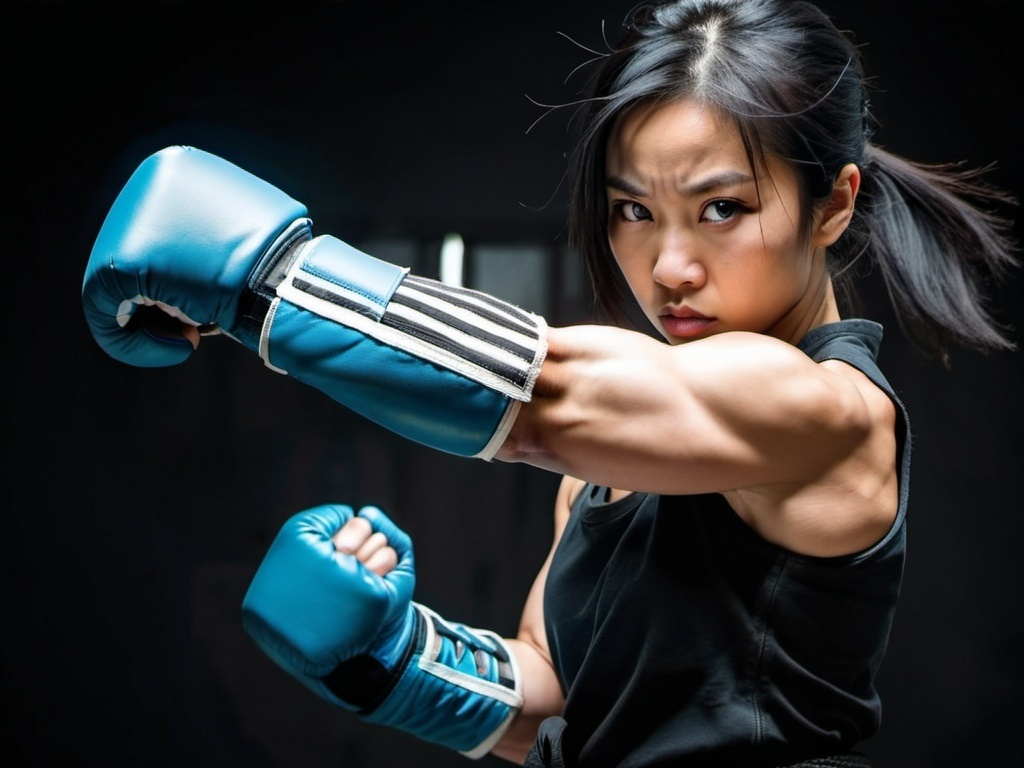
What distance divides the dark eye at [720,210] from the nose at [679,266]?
32 mm

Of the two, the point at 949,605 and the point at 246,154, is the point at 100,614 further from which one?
the point at 949,605

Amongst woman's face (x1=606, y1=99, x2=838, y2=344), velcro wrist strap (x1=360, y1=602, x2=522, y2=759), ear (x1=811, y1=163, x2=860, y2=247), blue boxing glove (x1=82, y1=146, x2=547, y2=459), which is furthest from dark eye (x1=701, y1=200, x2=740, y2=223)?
velcro wrist strap (x1=360, y1=602, x2=522, y2=759)

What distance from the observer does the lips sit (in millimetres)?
1003

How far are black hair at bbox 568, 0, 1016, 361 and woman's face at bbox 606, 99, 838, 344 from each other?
0.06 ft

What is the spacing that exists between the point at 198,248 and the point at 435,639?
60cm

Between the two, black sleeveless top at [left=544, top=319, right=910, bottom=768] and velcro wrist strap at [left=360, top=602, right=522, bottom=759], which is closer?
black sleeveless top at [left=544, top=319, right=910, bottom=768]

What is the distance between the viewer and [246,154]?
1.98 m

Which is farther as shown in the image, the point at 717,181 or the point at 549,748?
the point at 549,748

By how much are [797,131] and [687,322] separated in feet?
0.63

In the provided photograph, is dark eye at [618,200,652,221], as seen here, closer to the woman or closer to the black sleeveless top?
the woman

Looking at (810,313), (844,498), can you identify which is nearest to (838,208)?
(810,313)

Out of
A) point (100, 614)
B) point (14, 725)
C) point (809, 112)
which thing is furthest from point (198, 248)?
point (14, 725)

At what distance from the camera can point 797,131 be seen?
3.17ft

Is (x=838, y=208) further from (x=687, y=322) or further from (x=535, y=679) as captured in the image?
(x=535, y=679)
